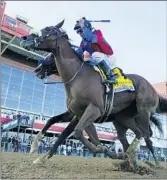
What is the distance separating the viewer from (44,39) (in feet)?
18.5

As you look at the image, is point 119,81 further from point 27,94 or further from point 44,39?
point 27,94

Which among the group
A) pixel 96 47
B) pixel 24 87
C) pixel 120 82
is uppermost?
pixel 24 87

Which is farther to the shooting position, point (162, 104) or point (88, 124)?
point (162, 104)

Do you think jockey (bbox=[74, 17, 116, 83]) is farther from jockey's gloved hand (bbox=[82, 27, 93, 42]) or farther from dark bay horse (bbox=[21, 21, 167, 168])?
dark bay horse (bbox=[21, 21, 167, 168])

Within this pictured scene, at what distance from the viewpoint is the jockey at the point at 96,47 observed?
602 centimetres

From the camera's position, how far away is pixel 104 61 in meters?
6.05

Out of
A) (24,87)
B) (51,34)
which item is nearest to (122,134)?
(51,34)

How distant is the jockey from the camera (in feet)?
19.7

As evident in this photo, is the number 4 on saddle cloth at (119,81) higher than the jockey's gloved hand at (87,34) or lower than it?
lower

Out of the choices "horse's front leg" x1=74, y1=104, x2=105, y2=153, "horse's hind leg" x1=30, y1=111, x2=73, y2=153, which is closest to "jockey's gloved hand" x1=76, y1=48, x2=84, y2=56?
"horse's hind leg" x1=30, y1=111, x2=73, y2=153

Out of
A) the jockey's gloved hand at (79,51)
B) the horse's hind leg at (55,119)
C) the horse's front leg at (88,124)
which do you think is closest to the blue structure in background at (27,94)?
the horse's hind leg at (55,119)

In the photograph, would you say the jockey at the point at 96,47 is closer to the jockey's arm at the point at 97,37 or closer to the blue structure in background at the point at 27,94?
the jockey's arm at the point at 97,37

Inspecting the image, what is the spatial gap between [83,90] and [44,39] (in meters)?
1.33

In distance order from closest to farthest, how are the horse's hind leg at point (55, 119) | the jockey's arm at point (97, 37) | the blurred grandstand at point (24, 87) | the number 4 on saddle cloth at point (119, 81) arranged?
the number 4 on saddle cloth at point (119, 81), the jockey's arm at point (97, 37), the horse's hind leg at point (55, 119), the blurred grandstand at point (24, 87)
